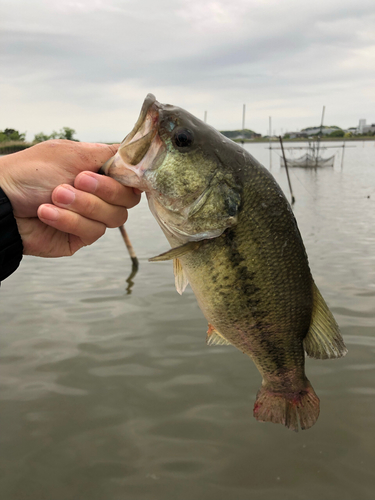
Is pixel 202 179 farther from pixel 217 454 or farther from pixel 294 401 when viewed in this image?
pixel 217 454

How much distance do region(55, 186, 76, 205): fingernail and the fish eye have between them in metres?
0.66

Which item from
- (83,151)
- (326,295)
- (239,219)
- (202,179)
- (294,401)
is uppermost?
(83,151)

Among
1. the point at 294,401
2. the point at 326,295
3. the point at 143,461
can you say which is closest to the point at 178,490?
the point at 143,461

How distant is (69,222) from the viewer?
2.28m

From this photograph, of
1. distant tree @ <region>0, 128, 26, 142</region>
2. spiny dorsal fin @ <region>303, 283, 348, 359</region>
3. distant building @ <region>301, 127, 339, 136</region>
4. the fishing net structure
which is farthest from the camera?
distant building @ <region>301, 127, 339, 136</region>

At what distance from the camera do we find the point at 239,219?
212 cm

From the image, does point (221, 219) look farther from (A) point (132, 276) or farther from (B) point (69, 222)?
(A) point (132, 276)

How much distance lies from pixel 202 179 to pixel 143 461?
3198 millimetres

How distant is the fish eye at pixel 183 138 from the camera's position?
2.07 m

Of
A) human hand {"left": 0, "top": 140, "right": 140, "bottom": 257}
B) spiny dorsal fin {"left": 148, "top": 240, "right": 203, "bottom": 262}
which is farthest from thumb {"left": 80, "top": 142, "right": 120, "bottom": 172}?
spiny dorsal fin {"left": 148, "top": 240, "right": 203, "bottom": 262}

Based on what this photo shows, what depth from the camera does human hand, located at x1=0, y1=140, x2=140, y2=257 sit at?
7.26ft

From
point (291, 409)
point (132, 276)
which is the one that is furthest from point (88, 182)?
point (132, 276)

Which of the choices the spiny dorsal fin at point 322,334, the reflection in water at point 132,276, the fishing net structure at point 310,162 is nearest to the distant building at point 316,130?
the fishing net structure at point 310,162

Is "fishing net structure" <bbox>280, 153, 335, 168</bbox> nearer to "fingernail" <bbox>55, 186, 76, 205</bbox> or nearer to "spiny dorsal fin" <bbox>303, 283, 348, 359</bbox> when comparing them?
"spiny dorsal fin" <bbox>303, 283, 348, 359</bbox>
